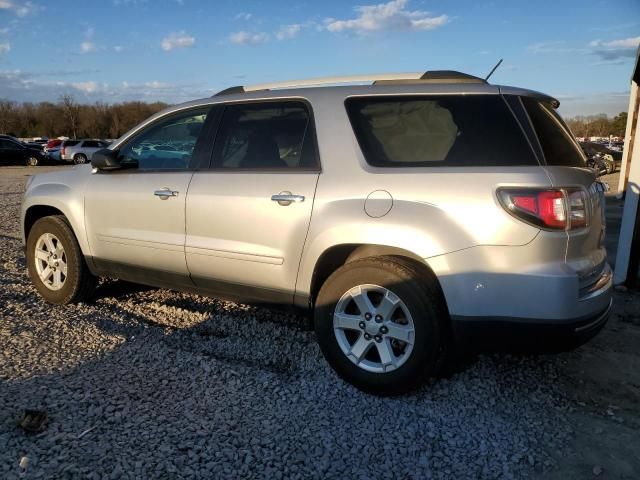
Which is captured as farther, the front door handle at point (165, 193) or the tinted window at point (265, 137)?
the front door handle at point (165, 193)

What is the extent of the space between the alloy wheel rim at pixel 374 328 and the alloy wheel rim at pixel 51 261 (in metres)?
2.80

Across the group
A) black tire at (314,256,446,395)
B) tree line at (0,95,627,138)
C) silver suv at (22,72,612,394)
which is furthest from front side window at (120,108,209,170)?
tree line at (0,95,627,138)

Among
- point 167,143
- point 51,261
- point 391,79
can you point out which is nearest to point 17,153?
point 51,261

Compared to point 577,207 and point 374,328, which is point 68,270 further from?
point 577,207

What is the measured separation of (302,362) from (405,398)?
80 cm

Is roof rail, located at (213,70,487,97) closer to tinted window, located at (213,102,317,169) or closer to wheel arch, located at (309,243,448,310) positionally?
tinted window, located at (213,102,317,169)

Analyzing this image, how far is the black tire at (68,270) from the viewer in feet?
15.4

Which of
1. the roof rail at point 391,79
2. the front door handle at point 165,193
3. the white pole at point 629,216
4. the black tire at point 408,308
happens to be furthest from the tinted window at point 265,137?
the white pole at point 629,216

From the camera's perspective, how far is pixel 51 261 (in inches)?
192

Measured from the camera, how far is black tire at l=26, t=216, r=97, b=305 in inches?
185

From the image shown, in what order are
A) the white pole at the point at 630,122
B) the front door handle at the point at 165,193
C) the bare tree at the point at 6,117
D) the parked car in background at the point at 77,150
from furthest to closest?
the bare tree at the point at 6,117 < the parked car in background at the point at 77,150 < the white pole at the point at 630,122 < the front door handle at the point at 165,193

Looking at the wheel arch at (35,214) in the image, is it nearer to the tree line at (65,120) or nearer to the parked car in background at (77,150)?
the parked car in background at (77,150)

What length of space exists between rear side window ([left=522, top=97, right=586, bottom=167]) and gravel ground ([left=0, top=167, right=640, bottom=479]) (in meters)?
1.44

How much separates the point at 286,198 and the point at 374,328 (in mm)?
985
